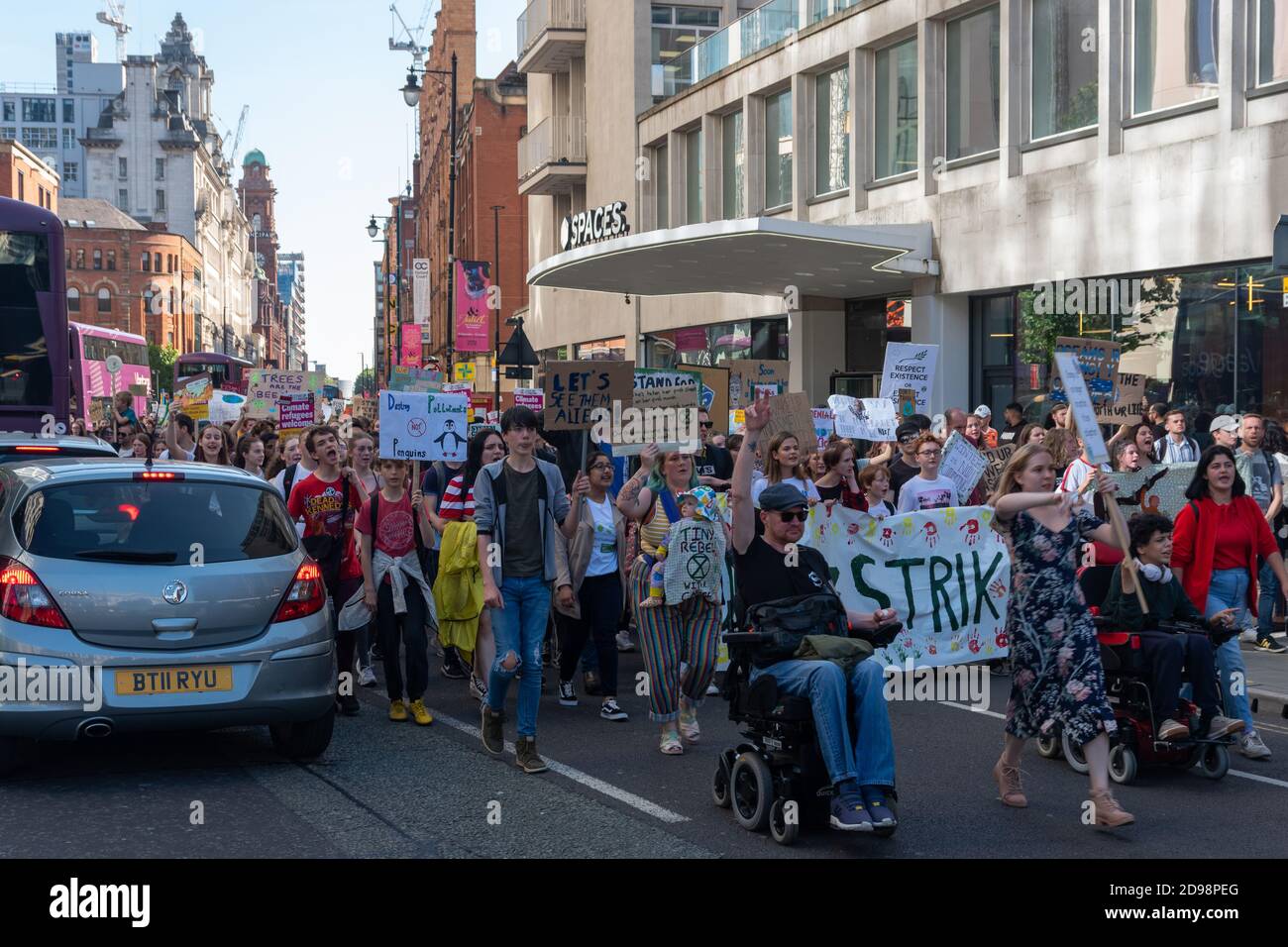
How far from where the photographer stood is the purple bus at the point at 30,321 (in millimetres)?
17500

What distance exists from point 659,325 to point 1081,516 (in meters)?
27.0

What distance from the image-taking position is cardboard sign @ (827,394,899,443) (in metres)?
14.7

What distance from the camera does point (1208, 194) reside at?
57.7 feet

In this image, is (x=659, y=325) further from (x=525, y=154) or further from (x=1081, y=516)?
(x=1081, y=516)

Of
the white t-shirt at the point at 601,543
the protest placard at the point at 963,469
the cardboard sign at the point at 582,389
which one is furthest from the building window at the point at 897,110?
the white t-shirt at the point at 601,543

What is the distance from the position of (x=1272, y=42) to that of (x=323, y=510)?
13151 millimetres

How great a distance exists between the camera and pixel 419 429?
36.8 feet

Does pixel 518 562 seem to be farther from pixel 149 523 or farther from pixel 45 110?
pixel 45 110

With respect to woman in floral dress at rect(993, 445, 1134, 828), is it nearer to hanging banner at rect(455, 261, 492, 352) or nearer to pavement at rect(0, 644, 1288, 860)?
pavement at rect(0, 644, 1288, 860)

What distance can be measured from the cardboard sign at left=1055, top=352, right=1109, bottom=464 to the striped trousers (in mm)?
2541

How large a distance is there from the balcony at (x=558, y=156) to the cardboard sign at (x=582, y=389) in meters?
29.8

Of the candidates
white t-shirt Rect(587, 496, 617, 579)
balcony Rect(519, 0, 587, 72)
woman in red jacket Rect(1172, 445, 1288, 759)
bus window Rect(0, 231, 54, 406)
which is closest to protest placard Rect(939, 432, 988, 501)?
woman in red jacket Rect(1172, 445, 1288, 759)

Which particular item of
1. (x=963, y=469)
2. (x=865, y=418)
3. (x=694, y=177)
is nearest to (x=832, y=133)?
(x=694, y=177)
